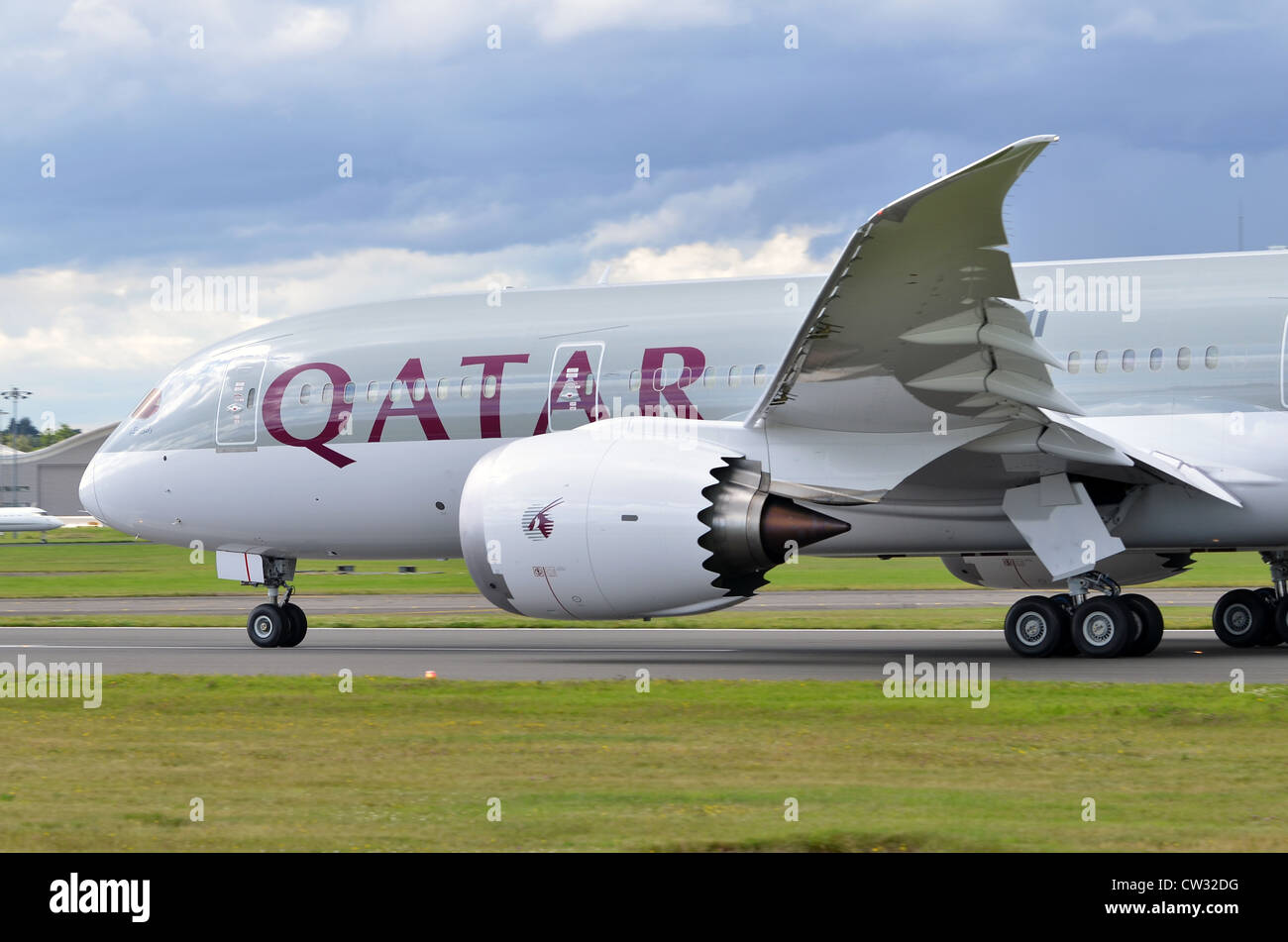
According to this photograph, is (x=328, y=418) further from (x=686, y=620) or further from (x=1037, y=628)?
(x=686, y=620)

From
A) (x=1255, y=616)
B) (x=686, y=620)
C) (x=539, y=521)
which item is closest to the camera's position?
(x=539, y=521)

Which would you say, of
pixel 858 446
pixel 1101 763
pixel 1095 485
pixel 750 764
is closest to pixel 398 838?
pixel 750 764

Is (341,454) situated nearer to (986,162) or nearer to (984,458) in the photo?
(984,458)

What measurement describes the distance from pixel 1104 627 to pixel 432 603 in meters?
18.1

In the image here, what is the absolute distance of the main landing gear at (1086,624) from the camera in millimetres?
14953

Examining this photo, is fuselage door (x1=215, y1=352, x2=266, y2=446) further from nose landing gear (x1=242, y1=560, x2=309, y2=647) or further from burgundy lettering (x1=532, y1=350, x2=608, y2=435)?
burgundy lettering (x1=532, y1=350, x2=608, y2=435)

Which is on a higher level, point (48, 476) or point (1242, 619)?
point (48, 476)

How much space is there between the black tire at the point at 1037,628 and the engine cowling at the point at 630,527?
2199 mm

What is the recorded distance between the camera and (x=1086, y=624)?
49.4 ft

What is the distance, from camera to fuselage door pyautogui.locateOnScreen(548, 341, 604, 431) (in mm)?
16938

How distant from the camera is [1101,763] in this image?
28.3 ft

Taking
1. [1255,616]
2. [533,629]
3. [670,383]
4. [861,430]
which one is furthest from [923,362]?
[533,629]

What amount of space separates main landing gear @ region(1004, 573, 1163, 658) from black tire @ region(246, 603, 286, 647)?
911 centimetres

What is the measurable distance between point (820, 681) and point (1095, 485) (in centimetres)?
399
